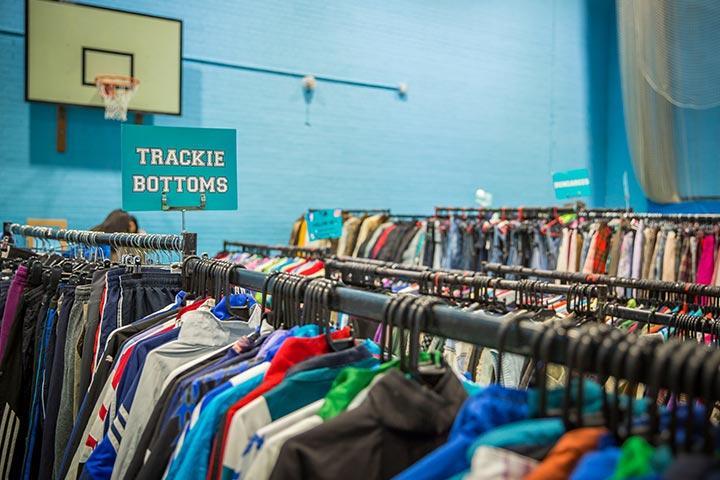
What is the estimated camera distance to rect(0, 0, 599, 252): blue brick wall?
224 inches

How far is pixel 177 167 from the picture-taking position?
2.11 m

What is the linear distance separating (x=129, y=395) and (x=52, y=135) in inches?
193

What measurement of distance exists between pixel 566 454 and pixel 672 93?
6767 millimetres

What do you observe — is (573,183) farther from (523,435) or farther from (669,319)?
(523,435)

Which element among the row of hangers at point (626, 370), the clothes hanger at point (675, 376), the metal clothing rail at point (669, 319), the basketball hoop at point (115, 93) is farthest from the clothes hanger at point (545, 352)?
the basketball hoop at point (115, 93)

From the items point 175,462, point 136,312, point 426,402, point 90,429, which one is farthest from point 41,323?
point 426,402

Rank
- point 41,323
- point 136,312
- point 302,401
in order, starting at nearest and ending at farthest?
1. point 302,401
2. point 136,312
3. point 41,323

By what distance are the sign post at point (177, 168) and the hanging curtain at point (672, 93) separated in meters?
5.64

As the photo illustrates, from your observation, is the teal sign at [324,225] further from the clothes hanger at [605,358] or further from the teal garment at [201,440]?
the clothes hanger at [605,358]

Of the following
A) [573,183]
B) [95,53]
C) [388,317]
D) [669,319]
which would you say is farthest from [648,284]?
[95,53]

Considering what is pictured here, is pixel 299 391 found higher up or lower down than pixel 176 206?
lower down

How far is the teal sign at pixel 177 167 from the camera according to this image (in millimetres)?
2035

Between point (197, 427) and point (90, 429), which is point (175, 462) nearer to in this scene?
point (197, 427)

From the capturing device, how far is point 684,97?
6.48 m
